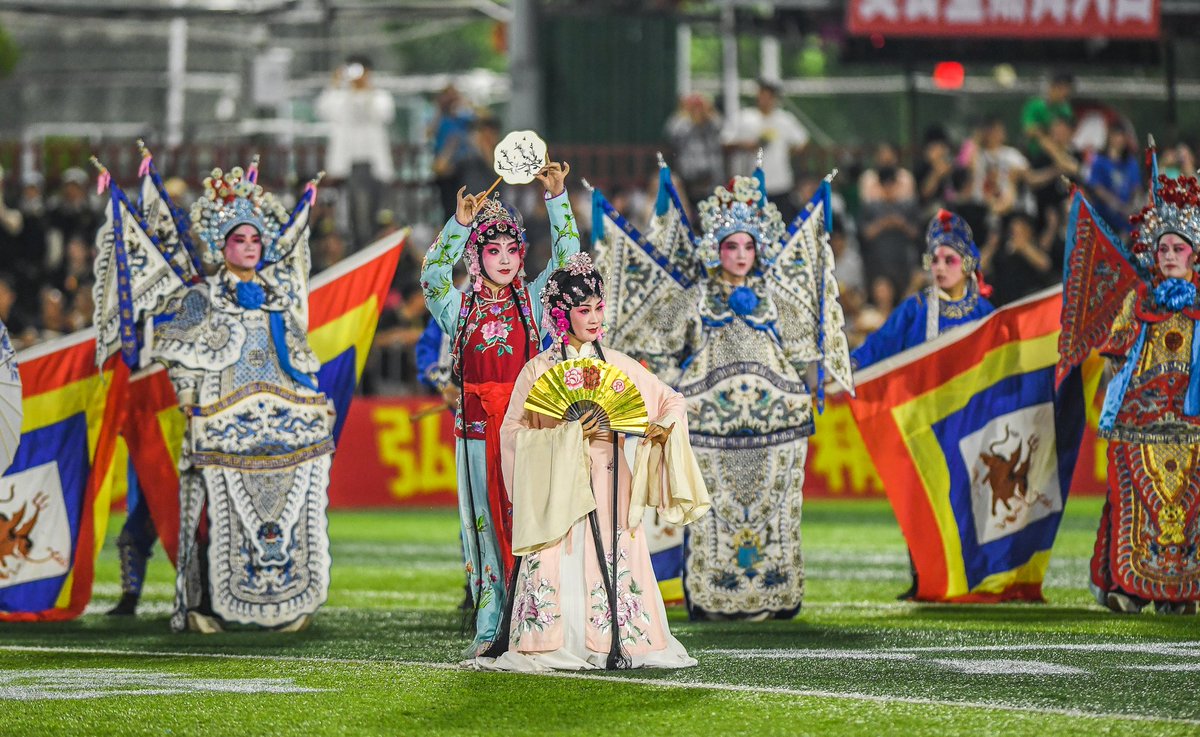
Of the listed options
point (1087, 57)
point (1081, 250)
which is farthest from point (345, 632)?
point (1087, 57)

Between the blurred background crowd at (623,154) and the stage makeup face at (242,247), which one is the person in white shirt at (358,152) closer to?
the blurred background crowd at (623,154)

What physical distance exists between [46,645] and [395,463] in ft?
27.4

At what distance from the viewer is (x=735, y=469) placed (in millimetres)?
10031

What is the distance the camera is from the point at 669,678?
759 cm

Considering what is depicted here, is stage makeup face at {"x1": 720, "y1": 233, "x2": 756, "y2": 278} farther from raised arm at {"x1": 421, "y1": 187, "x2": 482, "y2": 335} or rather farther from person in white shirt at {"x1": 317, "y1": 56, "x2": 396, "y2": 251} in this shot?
person in white shirt at {"x1": 317, "y1": 56, "x2": 396, "y2": 251}

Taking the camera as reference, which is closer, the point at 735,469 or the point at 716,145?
the point at 735,469

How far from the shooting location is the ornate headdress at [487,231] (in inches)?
329

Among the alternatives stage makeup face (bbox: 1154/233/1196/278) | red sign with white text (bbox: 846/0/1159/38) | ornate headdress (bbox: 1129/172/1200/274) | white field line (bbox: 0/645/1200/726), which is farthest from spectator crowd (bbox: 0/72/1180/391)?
white field line (bbox: 0/645/1200/726)

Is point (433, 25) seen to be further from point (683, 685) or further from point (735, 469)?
point (683, 685)

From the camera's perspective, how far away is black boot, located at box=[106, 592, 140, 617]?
1060 cm

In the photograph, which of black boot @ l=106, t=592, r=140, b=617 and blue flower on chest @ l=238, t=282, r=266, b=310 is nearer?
blue flower on chest @ l=238, t=282, r=266, b=310

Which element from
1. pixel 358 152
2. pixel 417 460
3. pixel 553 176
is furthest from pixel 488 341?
pixel 358 152

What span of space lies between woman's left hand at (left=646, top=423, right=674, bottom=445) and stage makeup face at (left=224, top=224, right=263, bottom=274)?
2.87 meters

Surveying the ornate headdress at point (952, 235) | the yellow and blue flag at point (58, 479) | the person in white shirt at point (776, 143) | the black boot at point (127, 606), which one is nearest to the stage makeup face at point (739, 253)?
the ornate headdress at point (952, 235)
